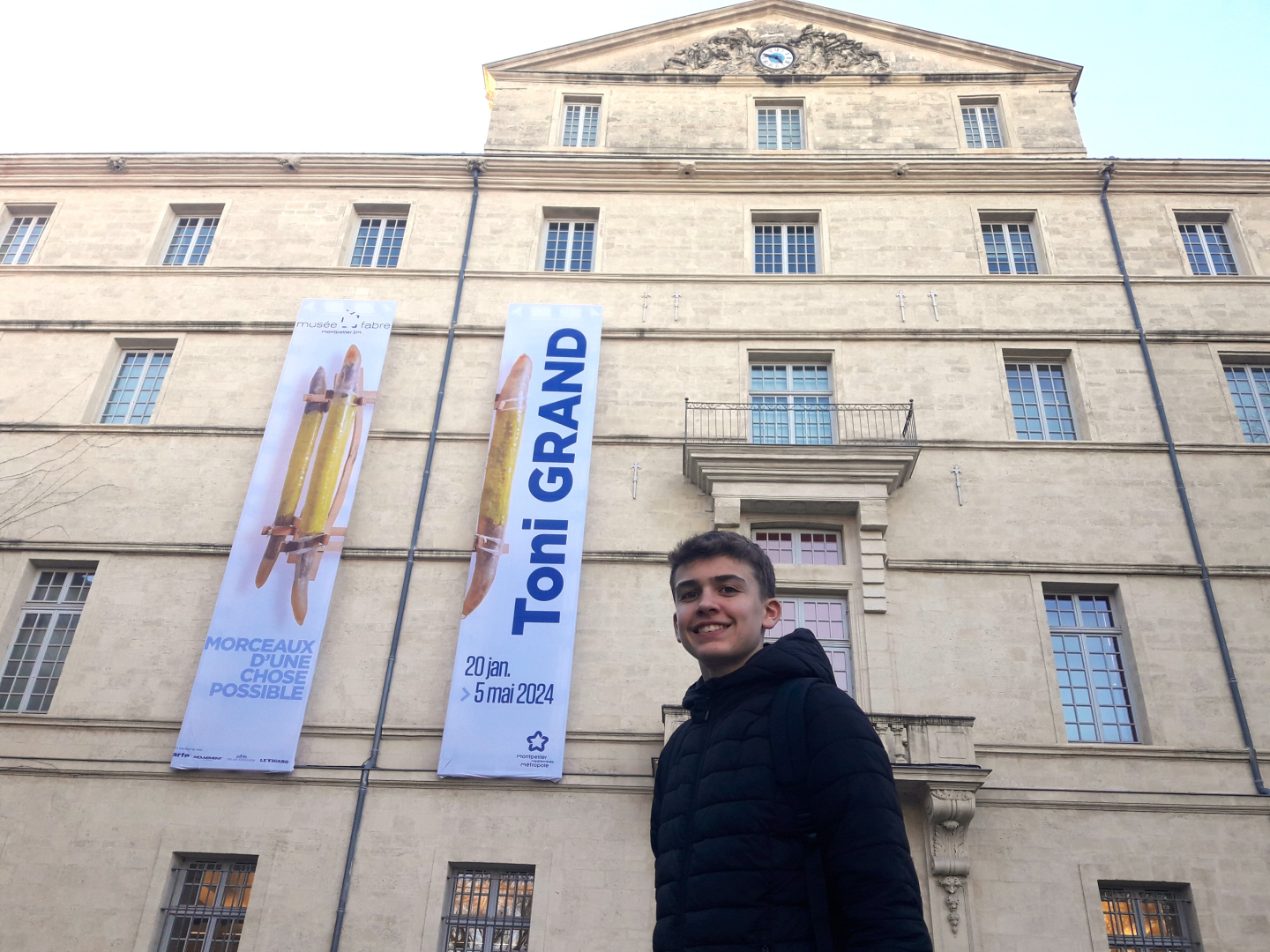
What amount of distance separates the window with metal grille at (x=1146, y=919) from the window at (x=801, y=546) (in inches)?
238

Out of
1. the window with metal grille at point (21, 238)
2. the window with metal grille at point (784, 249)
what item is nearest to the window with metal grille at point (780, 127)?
the window with metal grille at point (784, 249)

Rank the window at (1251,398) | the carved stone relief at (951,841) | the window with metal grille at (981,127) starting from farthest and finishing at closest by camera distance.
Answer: the window with metal grille at (981,127)
the window at (1251,398)
the carved stone relief at (951,841)

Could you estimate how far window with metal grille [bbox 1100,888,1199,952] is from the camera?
11828 mm

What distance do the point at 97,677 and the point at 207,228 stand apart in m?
10.1

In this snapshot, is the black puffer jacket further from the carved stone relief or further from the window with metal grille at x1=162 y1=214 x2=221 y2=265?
the window with metal grille at x1=162 y1=214 x2=221 y2=265

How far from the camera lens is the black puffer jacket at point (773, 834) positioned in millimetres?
2504

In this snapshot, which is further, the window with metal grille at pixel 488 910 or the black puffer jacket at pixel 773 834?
the window with metal grille at pixel 488 910

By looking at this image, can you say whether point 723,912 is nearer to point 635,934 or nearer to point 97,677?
point 635,934

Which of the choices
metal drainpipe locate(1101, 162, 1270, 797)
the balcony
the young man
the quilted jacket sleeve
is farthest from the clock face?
the quilted jacket sleeve

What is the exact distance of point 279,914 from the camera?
40.3 feet

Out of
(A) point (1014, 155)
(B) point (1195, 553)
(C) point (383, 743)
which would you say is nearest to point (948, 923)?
(B) point (1195, 553)

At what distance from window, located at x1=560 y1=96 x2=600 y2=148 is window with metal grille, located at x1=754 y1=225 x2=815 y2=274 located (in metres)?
4.51

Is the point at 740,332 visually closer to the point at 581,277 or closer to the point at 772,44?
the point at 581,277

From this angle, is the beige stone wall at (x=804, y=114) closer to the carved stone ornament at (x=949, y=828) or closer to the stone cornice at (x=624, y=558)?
the stone cornice at (x=624, y=558)
